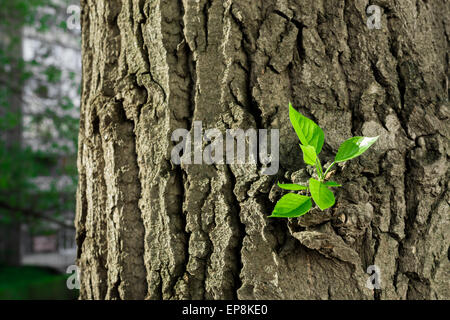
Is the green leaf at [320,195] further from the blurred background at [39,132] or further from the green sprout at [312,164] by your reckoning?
the blurred background at [39,132]

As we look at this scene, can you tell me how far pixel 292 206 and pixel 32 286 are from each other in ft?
13.8

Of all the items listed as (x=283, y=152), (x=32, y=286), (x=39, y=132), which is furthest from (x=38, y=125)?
(x=283, y=152)

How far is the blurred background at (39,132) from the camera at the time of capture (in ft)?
12.8

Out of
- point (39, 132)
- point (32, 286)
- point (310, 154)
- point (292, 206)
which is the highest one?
point (39, 132)

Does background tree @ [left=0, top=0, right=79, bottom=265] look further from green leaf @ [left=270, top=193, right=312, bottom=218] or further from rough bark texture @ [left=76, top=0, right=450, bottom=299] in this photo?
green leaf @ [left=270, top=193, right=312, bottom=218]

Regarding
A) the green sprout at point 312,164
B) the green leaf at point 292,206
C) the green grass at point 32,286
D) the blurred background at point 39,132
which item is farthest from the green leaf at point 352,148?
the green grass at point 32,286

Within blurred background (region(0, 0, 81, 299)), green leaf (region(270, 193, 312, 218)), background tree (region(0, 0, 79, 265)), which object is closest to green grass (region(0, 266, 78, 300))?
blurred background (region(0, 0, 81, 299))

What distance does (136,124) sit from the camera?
3.19ft

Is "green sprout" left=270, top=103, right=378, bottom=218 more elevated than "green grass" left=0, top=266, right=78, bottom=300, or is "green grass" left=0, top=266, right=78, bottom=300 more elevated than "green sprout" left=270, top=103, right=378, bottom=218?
"green sprout" left=270, top=103, right=378, bottom=218

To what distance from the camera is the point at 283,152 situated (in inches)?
34.1

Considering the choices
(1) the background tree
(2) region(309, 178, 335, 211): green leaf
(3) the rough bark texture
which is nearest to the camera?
(2) region(309, 178, 335, 211): green leaf

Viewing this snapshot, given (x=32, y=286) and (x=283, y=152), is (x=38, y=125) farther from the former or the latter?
(x=283, y=152)

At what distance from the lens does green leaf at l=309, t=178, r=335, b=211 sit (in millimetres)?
725
